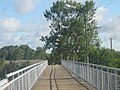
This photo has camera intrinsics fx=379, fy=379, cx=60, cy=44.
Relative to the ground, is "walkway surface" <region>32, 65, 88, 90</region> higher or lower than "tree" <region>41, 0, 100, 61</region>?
lower

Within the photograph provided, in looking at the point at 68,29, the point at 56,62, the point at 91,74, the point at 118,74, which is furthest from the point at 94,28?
the point at 118,74

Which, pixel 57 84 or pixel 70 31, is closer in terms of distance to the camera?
pixel 57 84

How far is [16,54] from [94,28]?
161 feet

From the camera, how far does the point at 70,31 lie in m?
79.8

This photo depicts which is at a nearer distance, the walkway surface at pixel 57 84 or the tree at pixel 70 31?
the walkway surface at pixel 57 84

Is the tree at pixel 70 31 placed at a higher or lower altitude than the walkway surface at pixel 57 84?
higher

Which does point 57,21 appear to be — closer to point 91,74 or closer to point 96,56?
point 96,56

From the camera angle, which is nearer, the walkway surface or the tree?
the walkway surface

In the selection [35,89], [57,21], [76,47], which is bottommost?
[35,89]

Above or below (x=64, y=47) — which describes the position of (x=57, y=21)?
above

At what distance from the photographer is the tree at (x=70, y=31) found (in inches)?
3029

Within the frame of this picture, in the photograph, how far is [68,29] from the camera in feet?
267

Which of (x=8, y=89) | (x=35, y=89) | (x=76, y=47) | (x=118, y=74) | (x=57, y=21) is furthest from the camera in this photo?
(x=57, y=21)

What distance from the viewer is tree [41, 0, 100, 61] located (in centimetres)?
7694
